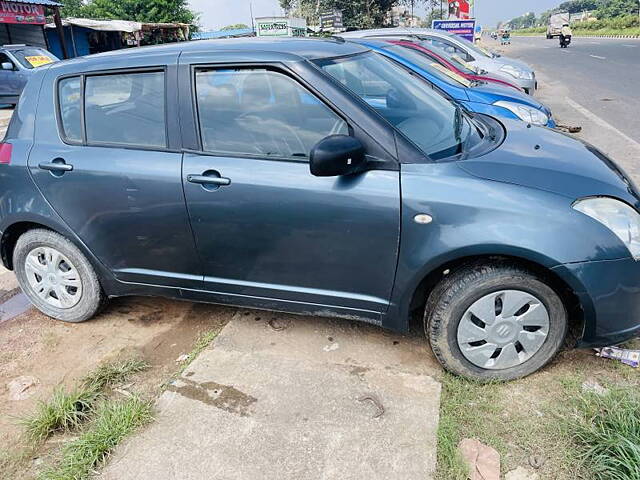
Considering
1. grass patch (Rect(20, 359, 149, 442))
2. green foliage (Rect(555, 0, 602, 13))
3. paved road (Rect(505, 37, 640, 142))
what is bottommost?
grass patch (Rect(20, 359, 149, 442))

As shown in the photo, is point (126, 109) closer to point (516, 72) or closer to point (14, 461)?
point (14, 461)

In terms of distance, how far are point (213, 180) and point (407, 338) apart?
58.5 inches

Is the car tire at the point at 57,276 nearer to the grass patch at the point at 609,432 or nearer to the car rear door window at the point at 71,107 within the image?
the car rear door window at the point at 71,107

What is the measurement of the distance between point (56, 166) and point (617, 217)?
306 centimetres

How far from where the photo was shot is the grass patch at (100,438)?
7.30 ft

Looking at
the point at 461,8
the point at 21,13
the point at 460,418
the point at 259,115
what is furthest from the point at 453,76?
the point at 21,13

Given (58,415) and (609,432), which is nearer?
(609,432)

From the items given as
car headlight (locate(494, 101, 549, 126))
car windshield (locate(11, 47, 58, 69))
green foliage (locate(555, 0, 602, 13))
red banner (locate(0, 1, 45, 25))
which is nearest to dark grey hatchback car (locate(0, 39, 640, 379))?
car headlight (locate(494, 101, 549, 126))

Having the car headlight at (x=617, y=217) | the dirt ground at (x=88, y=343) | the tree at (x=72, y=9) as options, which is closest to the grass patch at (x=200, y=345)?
the dirt ground at (x=88, y=343)

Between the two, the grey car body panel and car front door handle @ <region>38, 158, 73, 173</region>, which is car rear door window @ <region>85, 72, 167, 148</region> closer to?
the grey car body panel

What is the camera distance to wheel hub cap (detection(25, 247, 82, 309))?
335cm

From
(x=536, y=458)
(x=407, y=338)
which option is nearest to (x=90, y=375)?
(x=407, y=338)

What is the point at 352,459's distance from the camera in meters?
2.24

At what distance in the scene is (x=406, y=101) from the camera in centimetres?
309
